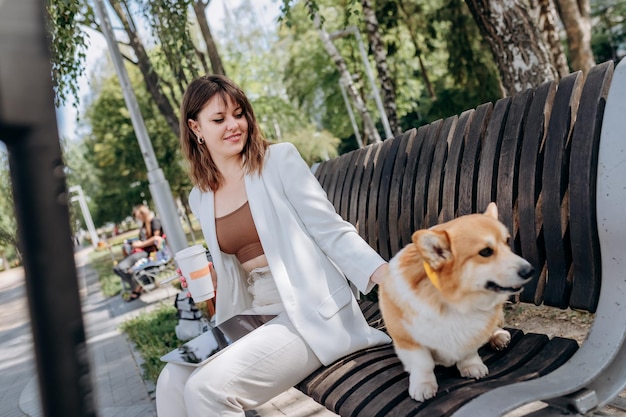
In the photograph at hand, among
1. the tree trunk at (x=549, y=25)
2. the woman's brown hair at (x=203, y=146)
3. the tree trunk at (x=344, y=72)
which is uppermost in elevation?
the tree trunk at (x=344, y=72)

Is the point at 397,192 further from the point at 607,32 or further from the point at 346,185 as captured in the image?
the point at 607,32

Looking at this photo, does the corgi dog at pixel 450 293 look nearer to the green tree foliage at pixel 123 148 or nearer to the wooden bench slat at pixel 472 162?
the wooden bench slat at pixel 472 162

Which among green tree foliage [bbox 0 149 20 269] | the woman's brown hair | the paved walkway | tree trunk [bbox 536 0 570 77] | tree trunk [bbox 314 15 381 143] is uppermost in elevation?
tree trunk [bbox 314 15 381 143]

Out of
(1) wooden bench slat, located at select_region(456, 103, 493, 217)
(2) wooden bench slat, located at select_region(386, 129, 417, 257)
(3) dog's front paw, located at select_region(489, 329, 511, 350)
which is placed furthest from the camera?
(2) wooden bench slat, located at select_region(386, 129, 417, 257)

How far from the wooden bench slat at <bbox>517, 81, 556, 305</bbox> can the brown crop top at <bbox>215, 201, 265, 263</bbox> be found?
4.33 feet

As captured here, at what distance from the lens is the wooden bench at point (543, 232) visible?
206 centimetres

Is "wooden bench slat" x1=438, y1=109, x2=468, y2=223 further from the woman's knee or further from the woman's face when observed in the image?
the woman's knee

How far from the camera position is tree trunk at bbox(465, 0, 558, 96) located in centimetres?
498

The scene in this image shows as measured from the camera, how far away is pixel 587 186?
2240 millimetres

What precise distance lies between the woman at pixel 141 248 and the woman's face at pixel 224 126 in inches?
411

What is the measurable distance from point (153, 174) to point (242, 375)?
7271 millimetres

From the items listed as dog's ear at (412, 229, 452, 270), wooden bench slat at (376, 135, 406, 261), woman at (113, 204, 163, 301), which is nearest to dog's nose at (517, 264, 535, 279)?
dog's ear at (412, 229, 452, 270)

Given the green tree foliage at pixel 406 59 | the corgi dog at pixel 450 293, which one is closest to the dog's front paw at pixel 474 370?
the corgi dog at pixel 450 293

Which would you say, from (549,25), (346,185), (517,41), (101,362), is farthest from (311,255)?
(549,25)
